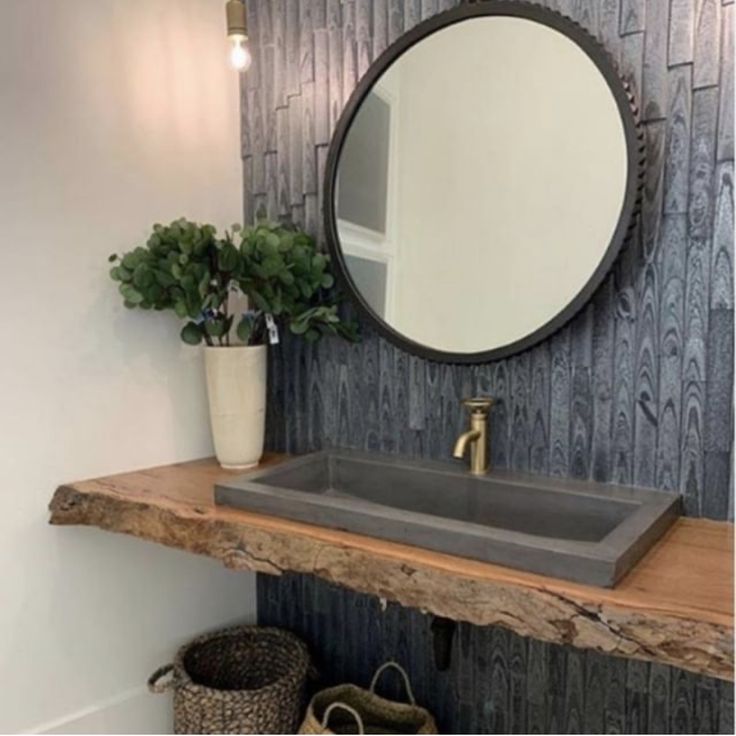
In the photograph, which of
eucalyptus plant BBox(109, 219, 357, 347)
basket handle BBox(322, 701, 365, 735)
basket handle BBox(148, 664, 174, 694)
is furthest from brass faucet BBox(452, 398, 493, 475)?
basket handle BBox(148, 664, 174, 694)

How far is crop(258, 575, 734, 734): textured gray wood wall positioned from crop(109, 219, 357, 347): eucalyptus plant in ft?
2.56

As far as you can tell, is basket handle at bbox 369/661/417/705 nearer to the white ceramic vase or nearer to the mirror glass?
the white ceramic vase

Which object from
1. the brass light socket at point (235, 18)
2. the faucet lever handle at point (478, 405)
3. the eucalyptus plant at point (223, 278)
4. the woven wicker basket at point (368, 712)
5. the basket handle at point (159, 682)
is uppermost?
the brass light socket at point (235, 18)

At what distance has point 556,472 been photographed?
159cm

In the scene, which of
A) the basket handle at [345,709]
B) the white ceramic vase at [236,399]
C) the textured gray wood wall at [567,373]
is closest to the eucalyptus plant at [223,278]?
the white ceramic vase at [236,399]

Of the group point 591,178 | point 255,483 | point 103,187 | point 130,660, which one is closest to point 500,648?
point 255,483

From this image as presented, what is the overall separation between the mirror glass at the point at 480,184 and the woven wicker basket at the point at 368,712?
2.98 ft

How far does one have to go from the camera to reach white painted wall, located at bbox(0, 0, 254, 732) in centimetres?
163

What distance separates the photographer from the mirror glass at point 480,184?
150cm

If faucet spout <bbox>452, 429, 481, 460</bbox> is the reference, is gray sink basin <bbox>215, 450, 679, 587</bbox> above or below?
below

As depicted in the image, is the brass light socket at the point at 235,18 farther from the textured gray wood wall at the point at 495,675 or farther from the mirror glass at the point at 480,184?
the textured gray wood wall at the point at 495,675

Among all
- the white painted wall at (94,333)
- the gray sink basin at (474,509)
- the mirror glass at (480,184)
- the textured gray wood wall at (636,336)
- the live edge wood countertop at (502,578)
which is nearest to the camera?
the live edge wood countertop at (502,578)

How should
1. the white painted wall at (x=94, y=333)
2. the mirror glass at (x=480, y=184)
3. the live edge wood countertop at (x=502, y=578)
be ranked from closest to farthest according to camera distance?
the live edge wood countertop at (x=502, y=578) → the mirror glass at (x=480, y=184) → the white painted wall at (x=94, y=333)

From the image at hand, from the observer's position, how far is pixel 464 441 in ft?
5.02
